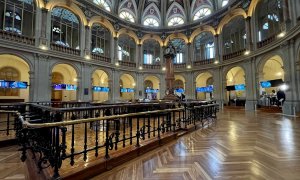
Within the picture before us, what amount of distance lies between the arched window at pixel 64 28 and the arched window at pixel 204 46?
14.2 m

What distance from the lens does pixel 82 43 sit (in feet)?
50.4

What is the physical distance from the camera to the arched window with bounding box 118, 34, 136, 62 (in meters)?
20.1

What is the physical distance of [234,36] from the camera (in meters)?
17.8

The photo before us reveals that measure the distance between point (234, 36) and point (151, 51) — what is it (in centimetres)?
1044

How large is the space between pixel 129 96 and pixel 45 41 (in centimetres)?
1264

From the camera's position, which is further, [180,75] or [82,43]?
[180,75]

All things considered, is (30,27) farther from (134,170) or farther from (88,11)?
(134,170)

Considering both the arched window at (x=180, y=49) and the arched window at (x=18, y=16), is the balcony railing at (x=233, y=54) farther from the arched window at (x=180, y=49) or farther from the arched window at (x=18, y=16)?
the arched window at (x=18, y=16)

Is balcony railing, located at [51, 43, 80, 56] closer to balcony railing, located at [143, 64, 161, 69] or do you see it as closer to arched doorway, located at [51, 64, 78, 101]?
arched doorway, located at [51, 64, 78, 101]

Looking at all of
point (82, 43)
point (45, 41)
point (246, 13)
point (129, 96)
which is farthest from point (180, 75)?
point (45, 41)

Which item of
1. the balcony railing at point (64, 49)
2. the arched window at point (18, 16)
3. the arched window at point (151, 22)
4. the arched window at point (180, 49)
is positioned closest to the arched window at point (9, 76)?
the arched window at point (18, 16)

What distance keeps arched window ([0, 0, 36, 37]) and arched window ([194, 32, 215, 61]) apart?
17.4m

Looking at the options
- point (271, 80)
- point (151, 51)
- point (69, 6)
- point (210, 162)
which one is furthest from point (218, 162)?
point (151, 51)

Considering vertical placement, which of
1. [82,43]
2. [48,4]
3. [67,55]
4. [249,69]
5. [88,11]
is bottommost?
[249,69]
